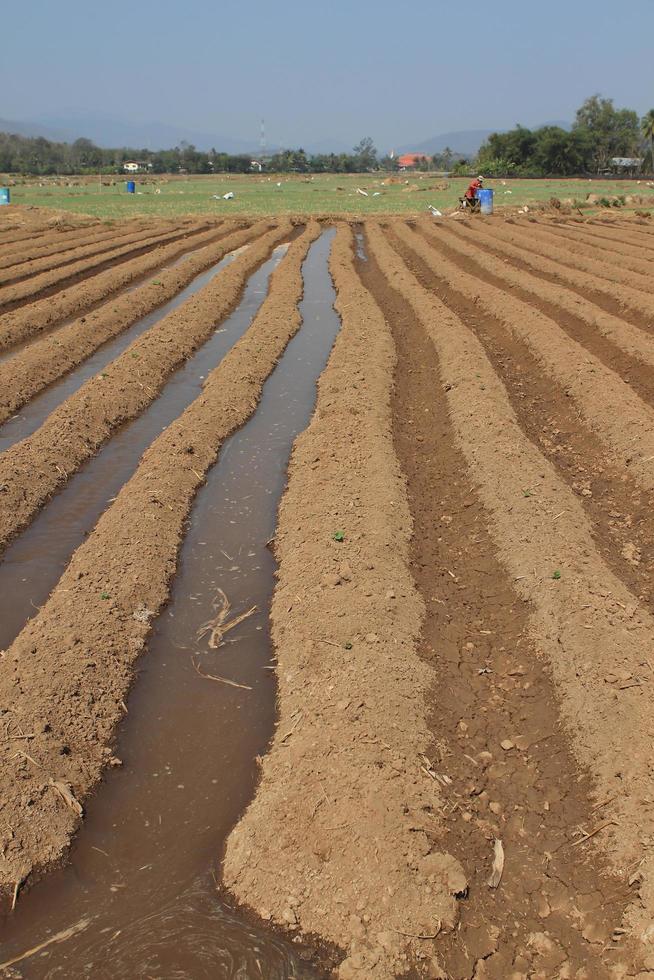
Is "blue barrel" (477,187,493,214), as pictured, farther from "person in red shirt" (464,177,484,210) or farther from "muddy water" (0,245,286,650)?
"muddy water" (0,245,286,650)

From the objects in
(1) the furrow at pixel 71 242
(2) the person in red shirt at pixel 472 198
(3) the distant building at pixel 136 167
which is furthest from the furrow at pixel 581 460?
(3) the distant building at pixel 136 167

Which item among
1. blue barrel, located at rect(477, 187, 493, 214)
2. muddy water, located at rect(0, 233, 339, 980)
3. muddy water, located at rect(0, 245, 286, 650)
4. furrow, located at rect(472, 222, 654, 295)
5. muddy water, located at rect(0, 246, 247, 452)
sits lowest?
muddy water, located at rect(0, 233, 339, 980)

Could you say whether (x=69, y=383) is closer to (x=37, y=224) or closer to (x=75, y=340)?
(x=75, y=340)

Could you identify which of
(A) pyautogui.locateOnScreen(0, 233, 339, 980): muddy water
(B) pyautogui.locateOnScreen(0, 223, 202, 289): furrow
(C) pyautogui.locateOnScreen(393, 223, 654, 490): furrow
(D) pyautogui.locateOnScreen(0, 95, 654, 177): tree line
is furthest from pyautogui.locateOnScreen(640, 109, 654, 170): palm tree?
(A) pyautogui.locateOnScreen(0, 233, 339, 980): muddy water

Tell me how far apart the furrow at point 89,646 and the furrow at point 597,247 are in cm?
1802

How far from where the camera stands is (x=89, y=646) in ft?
23.4

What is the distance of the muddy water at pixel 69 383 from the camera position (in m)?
13.2

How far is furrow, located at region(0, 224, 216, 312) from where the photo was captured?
2286 centimetres

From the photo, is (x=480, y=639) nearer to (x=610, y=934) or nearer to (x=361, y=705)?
(x=361, y=705)

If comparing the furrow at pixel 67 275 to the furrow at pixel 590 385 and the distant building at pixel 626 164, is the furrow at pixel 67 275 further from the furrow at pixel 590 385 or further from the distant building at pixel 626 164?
the distant building at pixel 626 164

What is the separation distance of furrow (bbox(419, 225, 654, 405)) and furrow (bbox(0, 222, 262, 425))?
32.8ft

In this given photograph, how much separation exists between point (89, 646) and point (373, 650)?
103 inches

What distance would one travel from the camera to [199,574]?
8.77m

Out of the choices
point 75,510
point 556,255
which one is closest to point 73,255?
point 556,255
